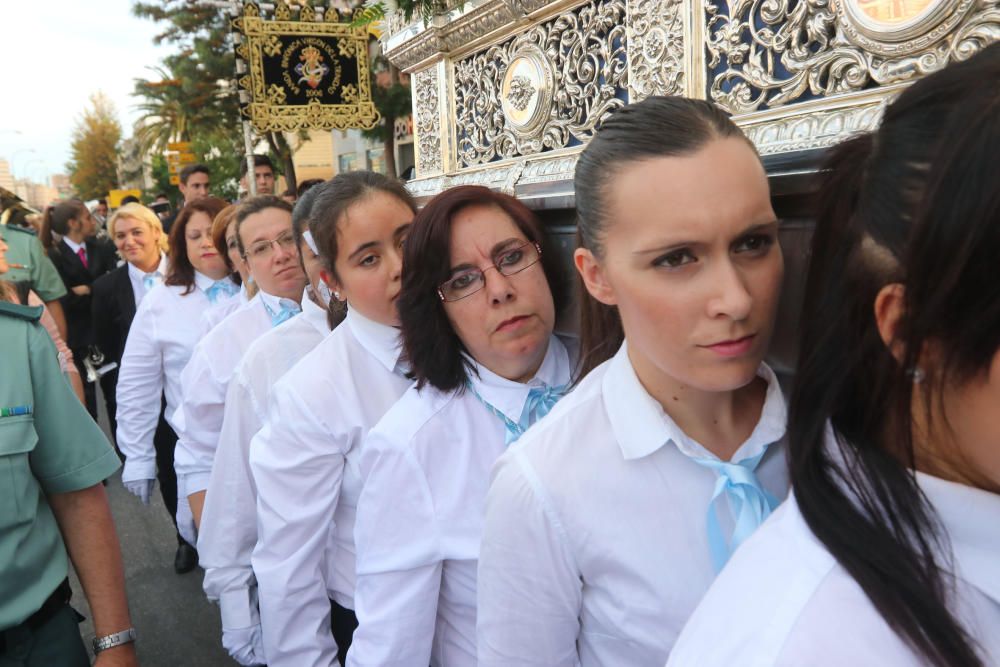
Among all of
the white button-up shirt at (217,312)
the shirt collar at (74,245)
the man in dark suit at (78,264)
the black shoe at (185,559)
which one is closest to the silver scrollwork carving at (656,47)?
the white button-up shirt at (217,312)

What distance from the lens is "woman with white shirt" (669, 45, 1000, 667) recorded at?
724mm

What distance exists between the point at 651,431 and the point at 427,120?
7.54 ft

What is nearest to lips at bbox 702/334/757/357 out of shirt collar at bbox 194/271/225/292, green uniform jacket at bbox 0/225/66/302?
shirt collar at bbox 194/271/225/292

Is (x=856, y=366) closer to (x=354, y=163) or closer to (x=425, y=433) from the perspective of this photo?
(x=425, y=433)

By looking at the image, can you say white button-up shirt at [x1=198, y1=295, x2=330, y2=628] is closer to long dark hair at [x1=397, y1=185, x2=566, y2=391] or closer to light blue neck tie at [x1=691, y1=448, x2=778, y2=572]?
long dark hair at [x1=397, y1=185, x2=566, y2=391]

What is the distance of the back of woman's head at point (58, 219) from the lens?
716cm

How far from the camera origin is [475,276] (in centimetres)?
201

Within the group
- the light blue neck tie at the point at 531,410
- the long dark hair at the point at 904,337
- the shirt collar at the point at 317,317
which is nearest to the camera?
the long dark hair at the point at 904,337

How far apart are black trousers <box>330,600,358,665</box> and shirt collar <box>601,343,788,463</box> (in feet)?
5.03

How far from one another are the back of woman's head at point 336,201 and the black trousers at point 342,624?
1.13m

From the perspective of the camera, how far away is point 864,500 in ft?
2.73

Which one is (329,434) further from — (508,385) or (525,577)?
(525,577)

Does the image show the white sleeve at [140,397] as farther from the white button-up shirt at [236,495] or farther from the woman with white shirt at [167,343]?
the white button-up shirt at [236,495]

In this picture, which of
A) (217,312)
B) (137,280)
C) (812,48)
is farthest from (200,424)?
(812,48)
